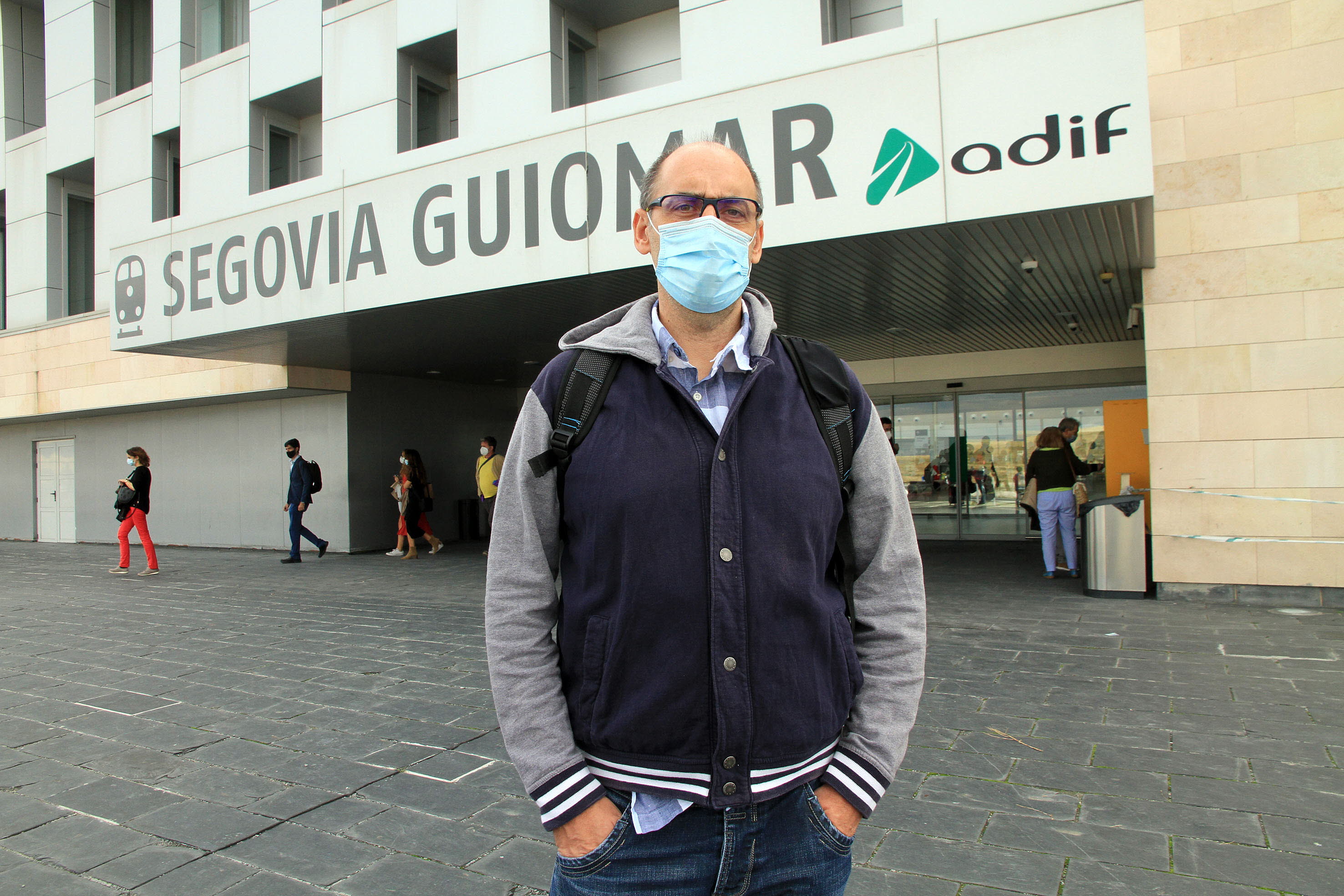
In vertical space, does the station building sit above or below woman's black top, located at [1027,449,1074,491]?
above

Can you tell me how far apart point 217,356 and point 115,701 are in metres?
9.10

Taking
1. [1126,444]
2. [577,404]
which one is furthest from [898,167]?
[577,404]

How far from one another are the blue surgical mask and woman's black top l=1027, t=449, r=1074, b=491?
902 centimetres

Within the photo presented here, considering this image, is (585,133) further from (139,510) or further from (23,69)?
(23,69)

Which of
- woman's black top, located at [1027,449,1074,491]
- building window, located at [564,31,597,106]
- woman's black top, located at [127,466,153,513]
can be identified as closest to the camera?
woman's black top, located at [1027,449,1074,491]

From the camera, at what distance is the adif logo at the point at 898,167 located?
253 inches

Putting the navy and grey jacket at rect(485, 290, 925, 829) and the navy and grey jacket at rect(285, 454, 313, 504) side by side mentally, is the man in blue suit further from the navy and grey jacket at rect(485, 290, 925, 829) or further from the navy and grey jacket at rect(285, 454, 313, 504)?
the navy and grey jacket at rect(485, 290, 925, 829)

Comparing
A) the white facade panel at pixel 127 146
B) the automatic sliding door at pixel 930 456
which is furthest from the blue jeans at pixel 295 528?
the automatic sliding door at pixel 930 456

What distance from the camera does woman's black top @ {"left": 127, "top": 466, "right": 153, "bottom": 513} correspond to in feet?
37.1

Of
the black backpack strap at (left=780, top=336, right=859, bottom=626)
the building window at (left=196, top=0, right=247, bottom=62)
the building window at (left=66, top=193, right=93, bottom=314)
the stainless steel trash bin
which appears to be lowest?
the stainless steel trash bin

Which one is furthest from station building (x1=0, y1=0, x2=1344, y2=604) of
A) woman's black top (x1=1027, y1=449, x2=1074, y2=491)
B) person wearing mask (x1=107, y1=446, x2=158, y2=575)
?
person wearing mask (x1=107, y1=446, x2=158, y2=575)

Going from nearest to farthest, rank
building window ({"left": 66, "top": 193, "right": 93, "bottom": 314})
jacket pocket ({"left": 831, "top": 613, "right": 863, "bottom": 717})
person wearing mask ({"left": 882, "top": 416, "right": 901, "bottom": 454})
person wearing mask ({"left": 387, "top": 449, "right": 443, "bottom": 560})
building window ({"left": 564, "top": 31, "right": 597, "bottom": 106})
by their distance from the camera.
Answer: jacket pocket ({"left": 831, "top": 613, "right": 863, "bottom": 717}) → building window ({"left": 564, "top": 31, "right": 597, "bottom": 106}) → person wearing mask ({"left": 882, "top": 416, "right": 901, "bottom": 454}) → person wearing mask ({"left": 387, "top": 449, "right": 443, "bottom": 560}) → building window ({"left": 66, "top": 193, "right": 93, "bottom": 314})

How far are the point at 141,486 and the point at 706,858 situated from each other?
1242 centimetres

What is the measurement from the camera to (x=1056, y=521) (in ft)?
32.4
